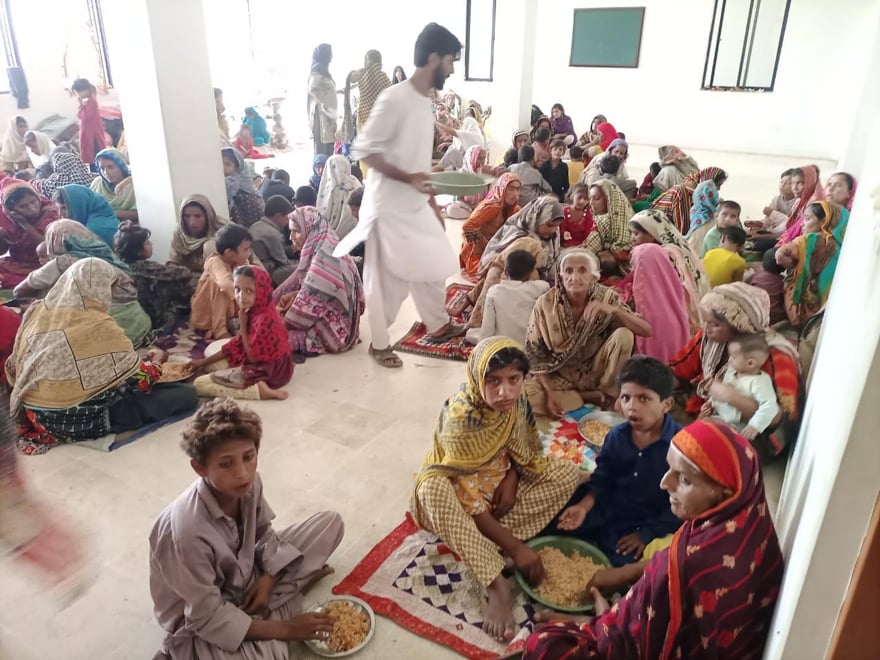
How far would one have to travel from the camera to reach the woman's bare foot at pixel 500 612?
2.01 metres

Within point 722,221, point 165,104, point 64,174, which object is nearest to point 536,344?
point 722,221

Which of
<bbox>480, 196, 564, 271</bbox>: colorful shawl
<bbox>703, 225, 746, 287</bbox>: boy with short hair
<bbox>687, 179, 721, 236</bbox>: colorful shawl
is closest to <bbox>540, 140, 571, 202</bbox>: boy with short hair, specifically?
<bbox>687, 179, 721, 236</bbox>: colorful shawl

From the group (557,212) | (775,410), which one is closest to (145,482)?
(775,410)

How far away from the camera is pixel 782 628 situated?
1.20 meters

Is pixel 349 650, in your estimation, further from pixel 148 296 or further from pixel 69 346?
pixel 148 296

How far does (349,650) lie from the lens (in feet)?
6.40

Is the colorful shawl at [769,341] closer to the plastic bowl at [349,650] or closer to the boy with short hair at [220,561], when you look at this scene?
the plastic bowl at [349,650]

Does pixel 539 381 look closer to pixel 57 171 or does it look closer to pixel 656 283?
pixel 656 283

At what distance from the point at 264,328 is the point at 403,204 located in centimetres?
107

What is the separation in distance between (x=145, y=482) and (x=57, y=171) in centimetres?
493

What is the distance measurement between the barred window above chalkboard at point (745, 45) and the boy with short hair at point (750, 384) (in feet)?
39.7

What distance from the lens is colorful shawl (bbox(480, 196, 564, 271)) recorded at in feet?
15.1

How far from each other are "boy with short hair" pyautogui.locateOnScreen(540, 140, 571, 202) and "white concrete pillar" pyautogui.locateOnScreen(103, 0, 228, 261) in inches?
140

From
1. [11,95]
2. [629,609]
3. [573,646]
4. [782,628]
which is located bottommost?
[573,646]
